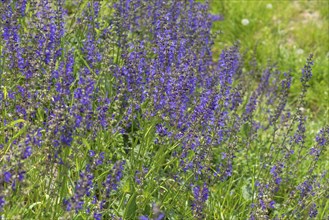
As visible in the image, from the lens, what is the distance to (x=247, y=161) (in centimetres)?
480

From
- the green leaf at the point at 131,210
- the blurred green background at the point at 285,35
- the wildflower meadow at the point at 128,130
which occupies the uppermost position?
the blurred green background at the point at 285,35

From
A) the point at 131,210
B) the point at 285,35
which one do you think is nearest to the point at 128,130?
the point at 131,210

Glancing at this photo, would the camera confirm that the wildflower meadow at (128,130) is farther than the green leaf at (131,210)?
No

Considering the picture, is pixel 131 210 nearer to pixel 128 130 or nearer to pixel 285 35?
pixel 128 130

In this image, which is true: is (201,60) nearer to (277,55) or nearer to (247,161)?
(247,161)

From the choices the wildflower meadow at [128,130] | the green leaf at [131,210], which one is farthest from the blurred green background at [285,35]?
the green leaf at [131,210]

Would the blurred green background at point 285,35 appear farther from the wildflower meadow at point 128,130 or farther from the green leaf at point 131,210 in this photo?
the green leaf at point 131,210

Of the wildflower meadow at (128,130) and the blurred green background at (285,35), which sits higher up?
the blurred green background at (285,35)

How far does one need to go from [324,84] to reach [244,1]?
2.05 metres

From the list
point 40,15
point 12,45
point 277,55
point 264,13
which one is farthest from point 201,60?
point 264,13

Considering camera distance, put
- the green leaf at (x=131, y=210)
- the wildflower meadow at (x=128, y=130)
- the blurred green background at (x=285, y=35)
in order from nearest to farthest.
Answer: the wildflower meadow at (x=128, y=130)
the green leaf at (x=131, y=210)
the blurred green background at (x=285, y=35)

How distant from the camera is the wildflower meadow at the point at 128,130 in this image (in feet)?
9.61

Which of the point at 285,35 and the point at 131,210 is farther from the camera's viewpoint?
the point at 285,35

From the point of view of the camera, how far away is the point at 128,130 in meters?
4.59
